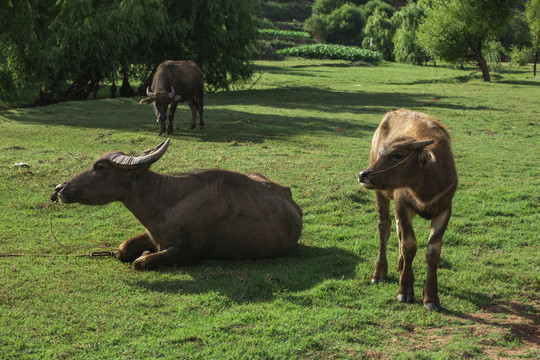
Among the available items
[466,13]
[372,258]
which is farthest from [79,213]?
[466,13]

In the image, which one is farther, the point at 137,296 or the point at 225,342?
the point at 137,296

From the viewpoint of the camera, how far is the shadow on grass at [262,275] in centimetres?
613

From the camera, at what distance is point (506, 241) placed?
810cm

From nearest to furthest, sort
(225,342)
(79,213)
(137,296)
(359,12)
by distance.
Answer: (225,342) → (137,296) → (79,213) → (359,12)

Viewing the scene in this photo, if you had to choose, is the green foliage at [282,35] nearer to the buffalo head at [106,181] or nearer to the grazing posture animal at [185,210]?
the grazing posture animal at [185,210]

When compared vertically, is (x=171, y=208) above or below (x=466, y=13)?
below

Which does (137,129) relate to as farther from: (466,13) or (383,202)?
(466,13)

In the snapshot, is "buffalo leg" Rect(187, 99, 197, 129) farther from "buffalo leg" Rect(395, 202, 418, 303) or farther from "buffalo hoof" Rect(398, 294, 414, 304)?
"buffalo hoof" Rect(398, 294, 414, 304)

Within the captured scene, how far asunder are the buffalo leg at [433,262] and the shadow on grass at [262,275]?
110cm

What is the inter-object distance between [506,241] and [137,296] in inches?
203

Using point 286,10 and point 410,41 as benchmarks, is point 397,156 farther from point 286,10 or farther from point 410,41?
point 286,10

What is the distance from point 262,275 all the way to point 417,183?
80.9 inches

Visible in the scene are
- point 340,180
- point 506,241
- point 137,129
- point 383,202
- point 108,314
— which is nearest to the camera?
point 108,314

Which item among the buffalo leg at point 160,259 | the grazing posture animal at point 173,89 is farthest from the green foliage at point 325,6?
the buffalo leg at point 160,259
